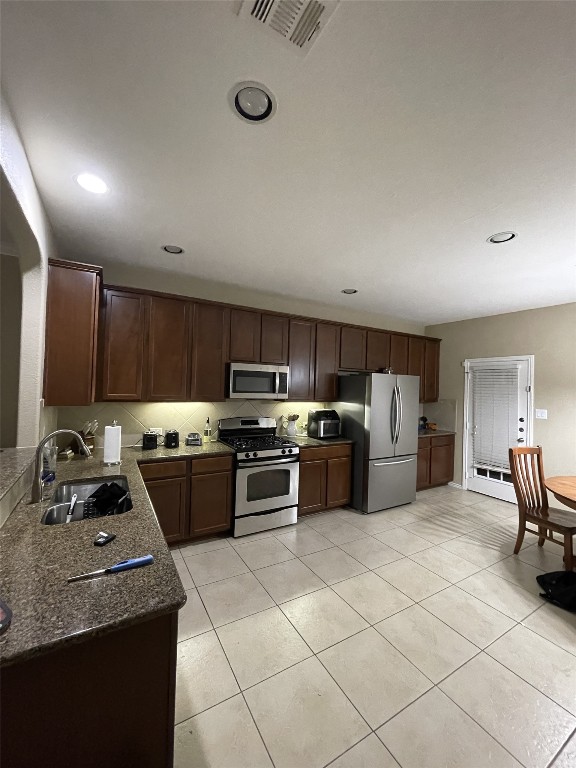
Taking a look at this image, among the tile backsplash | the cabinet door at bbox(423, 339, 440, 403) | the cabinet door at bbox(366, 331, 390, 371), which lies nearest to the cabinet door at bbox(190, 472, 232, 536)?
the tile backsplash

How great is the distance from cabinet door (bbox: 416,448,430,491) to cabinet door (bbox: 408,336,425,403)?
0.99 m

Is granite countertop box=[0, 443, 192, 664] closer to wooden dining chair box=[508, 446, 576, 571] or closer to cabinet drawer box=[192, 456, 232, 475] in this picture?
cabinet drawer box=[192, 456, 232, 475]

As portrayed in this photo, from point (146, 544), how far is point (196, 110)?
1781 millimetres

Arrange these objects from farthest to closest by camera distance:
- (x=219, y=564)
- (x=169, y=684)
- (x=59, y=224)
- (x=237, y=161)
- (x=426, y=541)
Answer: (x=426, y=541)
(x=219, y=564)
(x=59, y=224)
(x=237, y=161)
(x=169, y=684)

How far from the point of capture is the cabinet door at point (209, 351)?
10.7 ft

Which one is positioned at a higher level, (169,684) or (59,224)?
(59,224)

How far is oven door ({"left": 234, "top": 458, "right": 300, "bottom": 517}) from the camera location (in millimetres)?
3096

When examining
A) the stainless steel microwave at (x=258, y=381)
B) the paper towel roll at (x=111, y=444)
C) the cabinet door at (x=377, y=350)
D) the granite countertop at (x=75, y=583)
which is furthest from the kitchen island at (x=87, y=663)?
the cabinet door at (x=377, y=350)

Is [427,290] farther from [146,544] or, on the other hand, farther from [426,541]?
[146,544]

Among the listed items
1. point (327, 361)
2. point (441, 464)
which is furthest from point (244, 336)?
point (441, 464)

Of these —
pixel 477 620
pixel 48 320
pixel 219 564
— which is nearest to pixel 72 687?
pixel 219 564

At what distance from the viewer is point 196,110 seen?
1.28m

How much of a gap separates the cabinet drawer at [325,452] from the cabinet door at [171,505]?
1346 mm

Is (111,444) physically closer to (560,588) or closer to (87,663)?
(87,663)
